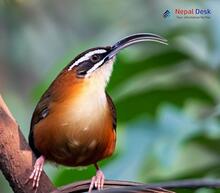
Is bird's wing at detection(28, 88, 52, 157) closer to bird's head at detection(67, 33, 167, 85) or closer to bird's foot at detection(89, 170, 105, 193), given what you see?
bird's head at detection(67, 33, 167, 85)

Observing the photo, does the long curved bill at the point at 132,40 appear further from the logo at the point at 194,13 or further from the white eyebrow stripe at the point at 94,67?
the logo at the point at 194,13

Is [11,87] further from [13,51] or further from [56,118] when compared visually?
[56,118]

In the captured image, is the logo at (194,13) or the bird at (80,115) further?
the logo at (194,13)

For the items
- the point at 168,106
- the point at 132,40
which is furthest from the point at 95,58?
the point at 168,106

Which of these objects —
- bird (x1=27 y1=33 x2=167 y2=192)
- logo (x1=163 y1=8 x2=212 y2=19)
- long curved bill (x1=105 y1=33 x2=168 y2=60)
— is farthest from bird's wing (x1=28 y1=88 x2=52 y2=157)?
logo (x1=163 y1=8 x2=212 y2=19)

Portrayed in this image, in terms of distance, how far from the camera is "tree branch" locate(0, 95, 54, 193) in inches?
71.8

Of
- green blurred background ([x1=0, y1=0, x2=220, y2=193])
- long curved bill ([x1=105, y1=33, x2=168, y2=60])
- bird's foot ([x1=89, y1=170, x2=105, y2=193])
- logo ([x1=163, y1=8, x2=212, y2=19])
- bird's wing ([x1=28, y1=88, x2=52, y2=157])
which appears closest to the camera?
bird's foot ([x1=89, y1=170, x2=105, y2=193])

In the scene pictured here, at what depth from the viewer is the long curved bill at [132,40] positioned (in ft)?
6.63

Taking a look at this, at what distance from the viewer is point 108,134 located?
7.07 ft

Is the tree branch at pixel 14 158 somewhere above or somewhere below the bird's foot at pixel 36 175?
above

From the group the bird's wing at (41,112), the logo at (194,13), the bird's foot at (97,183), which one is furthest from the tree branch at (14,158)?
the logo at (194,13)

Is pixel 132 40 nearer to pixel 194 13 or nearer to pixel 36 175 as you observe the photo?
pixel 36 175

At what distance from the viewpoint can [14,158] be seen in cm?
183

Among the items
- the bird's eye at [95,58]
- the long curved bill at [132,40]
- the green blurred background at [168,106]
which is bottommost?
the green blurred background at [168,106]
